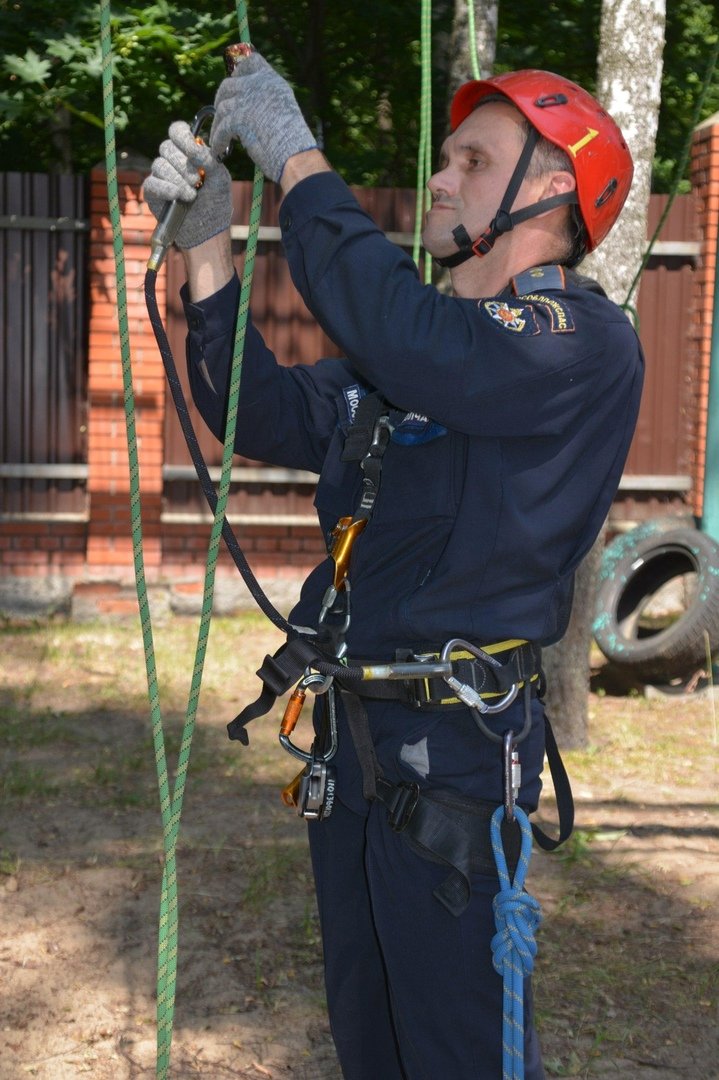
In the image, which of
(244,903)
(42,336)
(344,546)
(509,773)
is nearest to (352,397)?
(344,546)

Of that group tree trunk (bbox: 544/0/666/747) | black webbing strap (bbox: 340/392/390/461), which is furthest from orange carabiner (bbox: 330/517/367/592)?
tree trunk (bbox: 544/0/666/747)

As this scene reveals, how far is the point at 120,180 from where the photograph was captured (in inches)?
317

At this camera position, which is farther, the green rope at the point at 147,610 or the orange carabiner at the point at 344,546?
the orange carabiner at the point at 344,546

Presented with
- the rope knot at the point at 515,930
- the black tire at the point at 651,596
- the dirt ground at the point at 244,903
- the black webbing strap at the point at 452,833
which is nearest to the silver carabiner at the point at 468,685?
the black webbing strap at the point at 452,833

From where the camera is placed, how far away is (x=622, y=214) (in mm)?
5926

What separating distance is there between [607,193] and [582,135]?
11cm

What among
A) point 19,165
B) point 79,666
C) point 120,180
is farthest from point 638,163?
point 19,165

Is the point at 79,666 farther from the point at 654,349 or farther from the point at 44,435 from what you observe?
the point at 654,349

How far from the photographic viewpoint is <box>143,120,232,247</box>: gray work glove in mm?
2174

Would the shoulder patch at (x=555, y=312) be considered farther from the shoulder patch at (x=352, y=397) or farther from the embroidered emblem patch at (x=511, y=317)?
the shoulder patch at (x=352, y=397)

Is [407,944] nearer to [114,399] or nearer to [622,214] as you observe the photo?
[622,214]

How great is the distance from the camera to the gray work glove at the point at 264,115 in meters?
2.05

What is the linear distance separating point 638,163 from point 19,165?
6509mm

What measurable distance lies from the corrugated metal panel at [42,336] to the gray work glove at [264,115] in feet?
20.9
